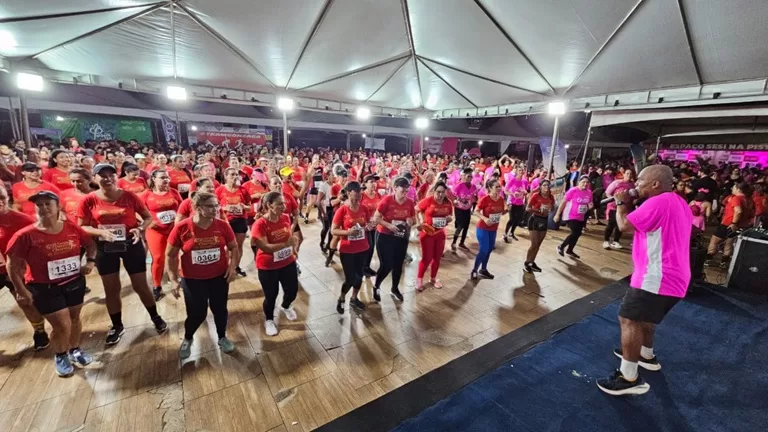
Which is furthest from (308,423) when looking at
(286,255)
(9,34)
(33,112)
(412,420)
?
(33,112)

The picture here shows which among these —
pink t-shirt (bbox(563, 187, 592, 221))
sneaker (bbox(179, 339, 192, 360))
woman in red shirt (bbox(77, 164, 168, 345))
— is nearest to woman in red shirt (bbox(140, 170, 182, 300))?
woman in red shirt (bbox(77, 164, 168, 345))

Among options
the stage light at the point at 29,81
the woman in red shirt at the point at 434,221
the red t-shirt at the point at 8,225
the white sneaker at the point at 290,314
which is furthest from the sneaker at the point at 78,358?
the stage light at the point at 29,81

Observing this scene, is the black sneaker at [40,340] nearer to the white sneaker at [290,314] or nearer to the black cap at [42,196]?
the black cap at [42,196]

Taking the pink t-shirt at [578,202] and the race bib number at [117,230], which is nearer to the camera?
the race bib number at [117,230]

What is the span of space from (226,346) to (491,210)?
163 inches

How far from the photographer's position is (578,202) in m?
6.27

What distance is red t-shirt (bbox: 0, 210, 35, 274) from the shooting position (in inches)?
111

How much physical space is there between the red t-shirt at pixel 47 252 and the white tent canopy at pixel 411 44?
468 cm

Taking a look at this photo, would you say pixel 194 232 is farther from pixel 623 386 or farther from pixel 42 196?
pixel 623 386

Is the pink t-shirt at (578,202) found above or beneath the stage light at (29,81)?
beneath

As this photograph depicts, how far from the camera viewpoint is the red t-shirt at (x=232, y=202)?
4.57 meters

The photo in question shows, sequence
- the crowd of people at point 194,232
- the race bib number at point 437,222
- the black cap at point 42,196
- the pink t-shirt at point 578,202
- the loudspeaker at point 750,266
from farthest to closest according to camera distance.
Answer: the pink t-shirt at point 578,202
the loudspeaker at point 750,266
the race bib number at point 437,222
the crowd of people at point 194,232
the black cap at point 42,196

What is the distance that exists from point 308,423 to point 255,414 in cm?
47

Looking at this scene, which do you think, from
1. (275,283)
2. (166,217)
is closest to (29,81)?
(166,217)
